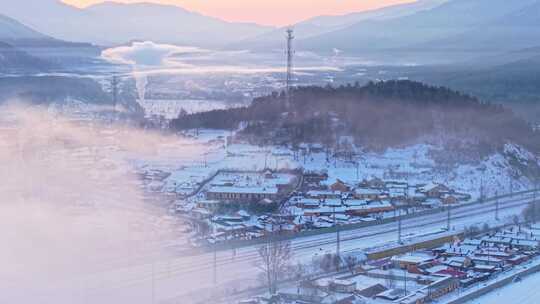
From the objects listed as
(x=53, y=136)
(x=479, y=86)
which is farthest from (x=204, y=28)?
(x=53, y=136)

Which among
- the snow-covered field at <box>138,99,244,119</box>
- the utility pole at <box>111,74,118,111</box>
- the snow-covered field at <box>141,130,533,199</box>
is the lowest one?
the snow-covered field at <box>141,130,533,199</box>

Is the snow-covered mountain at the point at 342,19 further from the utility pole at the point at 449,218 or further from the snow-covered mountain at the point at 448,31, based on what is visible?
the utility pole at the point at 449,218

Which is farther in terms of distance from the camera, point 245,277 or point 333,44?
point 333,44

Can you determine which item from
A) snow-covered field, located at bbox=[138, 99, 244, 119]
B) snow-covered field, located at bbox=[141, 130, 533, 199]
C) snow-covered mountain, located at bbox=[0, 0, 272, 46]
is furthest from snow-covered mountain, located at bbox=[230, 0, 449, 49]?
snow-covered field, located at bbox=[141, 130, 533, 199]

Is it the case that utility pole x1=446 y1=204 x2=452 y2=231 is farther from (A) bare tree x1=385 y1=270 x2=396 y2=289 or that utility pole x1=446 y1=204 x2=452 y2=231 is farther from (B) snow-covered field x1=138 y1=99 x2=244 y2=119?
(B) snow-covered field x1=138 y1=99 x2=244 y2=119

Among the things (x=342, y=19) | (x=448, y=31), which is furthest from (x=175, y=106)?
(x=342, y=19)

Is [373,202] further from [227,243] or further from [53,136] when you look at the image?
[53,136]

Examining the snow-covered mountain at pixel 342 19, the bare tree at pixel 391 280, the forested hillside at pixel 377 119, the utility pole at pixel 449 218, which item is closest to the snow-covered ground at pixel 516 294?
the bare tree at pixel 391 280
